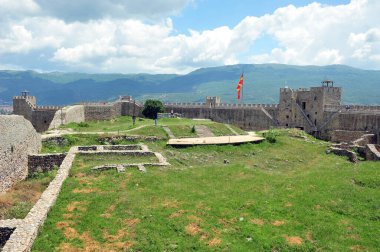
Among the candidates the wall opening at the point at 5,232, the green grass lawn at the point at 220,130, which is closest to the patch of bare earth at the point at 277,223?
the wall opening at the point at 5,232

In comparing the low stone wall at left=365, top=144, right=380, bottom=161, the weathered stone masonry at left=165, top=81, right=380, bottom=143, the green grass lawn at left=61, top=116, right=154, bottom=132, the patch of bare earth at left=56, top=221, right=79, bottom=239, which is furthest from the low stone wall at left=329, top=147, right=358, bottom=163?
the patch of bare earth at left=56, top=221, right=79, bottom=239

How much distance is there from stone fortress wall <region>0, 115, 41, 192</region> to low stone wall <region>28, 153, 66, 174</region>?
56 cm

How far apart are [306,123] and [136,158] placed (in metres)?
37.4

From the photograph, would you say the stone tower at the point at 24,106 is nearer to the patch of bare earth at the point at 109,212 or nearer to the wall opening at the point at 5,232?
the patch of bare earth at the point at 109,212

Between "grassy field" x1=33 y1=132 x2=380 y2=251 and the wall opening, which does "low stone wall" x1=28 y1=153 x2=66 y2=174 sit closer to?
"grassy field" x1=33 y1=132 x2=380 y2=251

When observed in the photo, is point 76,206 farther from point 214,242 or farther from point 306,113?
point 306,113

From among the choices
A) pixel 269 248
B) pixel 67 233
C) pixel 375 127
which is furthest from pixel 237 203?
pixel 375 127

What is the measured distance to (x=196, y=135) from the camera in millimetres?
39750

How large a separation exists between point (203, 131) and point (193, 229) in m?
27.4

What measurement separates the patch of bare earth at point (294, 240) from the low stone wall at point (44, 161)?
1933cm

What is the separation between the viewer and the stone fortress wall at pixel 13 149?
22236 millimetres

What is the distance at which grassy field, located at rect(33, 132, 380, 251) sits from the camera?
1309 centimetres

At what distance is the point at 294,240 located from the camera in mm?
13078

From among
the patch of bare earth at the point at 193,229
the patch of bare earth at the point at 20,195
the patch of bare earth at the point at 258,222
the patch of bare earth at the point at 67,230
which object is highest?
the patch of bare earth at the point at 258,222
